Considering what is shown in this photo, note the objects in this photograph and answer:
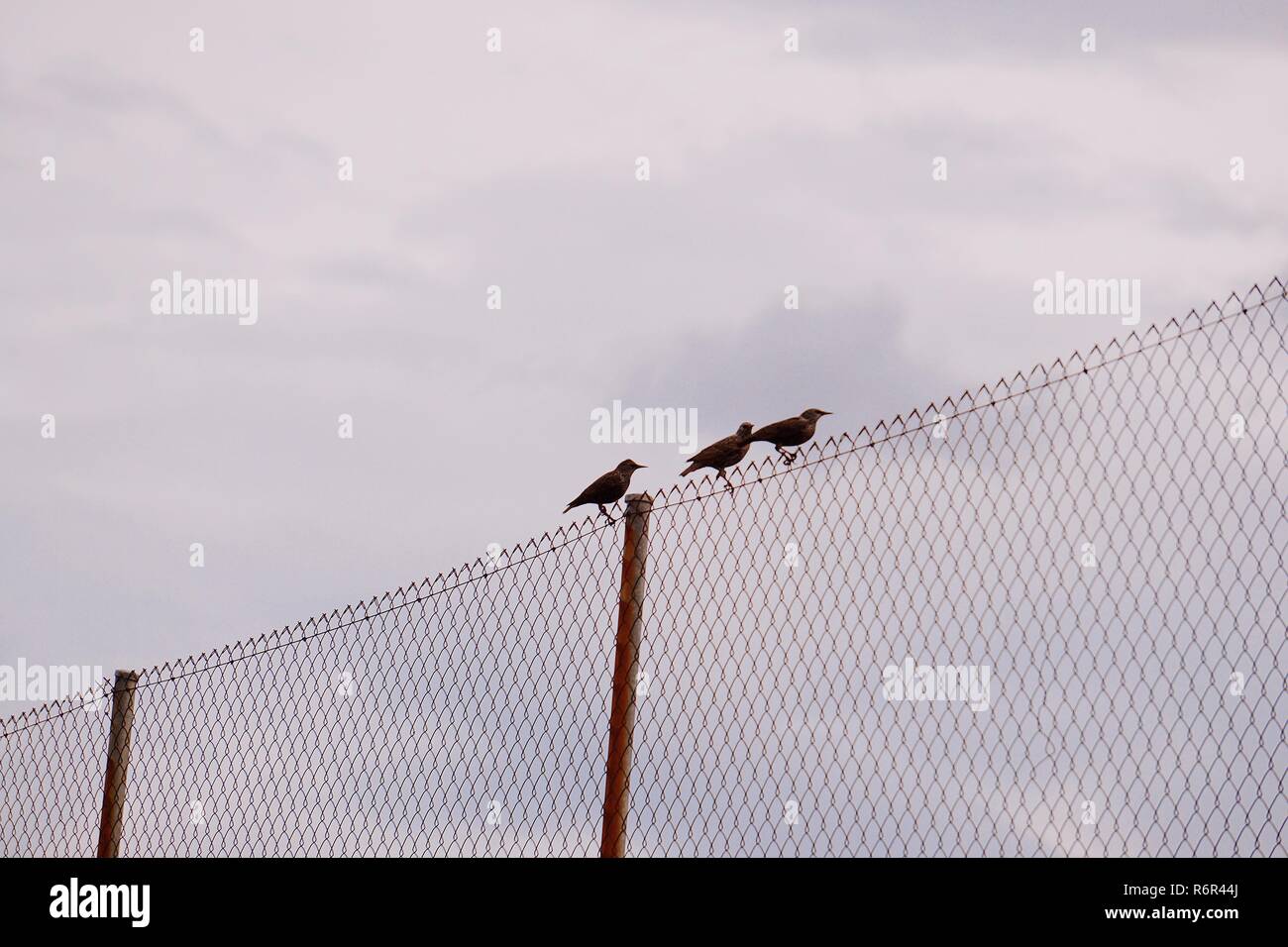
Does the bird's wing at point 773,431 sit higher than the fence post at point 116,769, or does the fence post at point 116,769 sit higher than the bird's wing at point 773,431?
the bird's wing at point 773,431

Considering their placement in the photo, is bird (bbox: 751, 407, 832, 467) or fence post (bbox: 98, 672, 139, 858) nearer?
fence post (bbox: 98, 672, 139, 858)

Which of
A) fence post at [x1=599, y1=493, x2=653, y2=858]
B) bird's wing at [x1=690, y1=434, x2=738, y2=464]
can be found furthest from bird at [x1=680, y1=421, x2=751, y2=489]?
fence post at [x1=599, y1=493, x2=653, y2=858]

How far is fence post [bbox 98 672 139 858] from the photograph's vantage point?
680 cm

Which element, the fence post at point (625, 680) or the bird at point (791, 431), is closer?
the fence post at point (625, 680)

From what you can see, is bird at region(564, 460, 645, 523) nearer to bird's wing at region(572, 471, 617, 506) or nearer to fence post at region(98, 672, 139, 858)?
bird's wing at region(572, 471, 617, 506)

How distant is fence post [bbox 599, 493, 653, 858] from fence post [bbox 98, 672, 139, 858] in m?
2.68

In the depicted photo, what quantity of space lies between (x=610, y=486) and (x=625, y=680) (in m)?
2.95

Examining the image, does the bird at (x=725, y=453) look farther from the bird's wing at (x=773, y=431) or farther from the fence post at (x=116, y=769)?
the fence post at (x=116, y=769)

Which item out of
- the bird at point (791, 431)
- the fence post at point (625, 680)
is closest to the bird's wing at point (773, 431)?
the bird at point (791, 431)

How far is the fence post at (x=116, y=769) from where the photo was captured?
6.80 m

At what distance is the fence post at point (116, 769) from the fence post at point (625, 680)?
2685 mm
